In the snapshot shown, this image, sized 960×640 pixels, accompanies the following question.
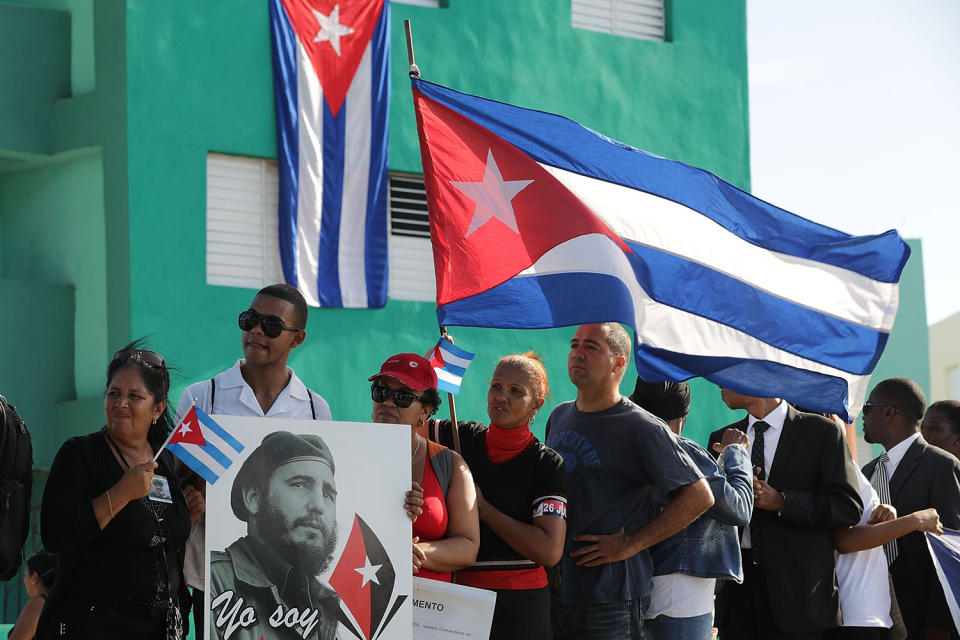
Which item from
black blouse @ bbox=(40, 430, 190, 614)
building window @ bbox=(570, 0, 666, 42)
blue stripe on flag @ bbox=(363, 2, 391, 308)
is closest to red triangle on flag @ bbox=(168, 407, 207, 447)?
black blouse @ bbox=(40, 430, 190, 614)

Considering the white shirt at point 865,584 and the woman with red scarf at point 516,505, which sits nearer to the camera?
the woman with red scarf at point 516,505

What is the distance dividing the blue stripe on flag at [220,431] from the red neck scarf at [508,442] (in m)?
1.35

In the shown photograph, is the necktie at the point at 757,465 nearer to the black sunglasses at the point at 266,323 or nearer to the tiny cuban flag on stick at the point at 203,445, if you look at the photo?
the black sunglasses at the point at 266,323

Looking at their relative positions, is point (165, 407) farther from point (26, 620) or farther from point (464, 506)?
point (26, 620)

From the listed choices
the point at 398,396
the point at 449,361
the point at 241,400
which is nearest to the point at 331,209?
the point at 449,361

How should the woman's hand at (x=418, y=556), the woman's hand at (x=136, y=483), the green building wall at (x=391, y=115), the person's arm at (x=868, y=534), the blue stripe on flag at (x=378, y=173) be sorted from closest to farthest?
the woman's hand at (x=136, y=483) < the woman's hand at (x=418, y=556) < the person's arm at (x=868, y=534) < the green building wall at (x=391, y=115) < the blue stripe on flag at (x=378, y=173)

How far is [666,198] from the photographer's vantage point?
6.98 m

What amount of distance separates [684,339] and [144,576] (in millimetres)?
2831

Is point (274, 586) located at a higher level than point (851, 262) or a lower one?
lower

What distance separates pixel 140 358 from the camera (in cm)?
512

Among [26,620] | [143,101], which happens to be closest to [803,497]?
[26,620]

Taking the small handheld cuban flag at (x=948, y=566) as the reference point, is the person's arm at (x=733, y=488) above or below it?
above

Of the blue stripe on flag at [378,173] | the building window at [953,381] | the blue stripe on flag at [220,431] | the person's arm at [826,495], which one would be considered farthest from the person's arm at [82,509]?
the building window at [953,381]

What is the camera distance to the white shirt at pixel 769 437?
7141 millimetres
